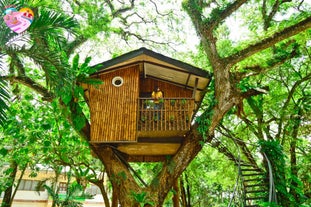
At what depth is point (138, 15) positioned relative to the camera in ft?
42.4

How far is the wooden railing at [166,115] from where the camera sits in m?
7.58

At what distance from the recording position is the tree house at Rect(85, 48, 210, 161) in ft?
25.0

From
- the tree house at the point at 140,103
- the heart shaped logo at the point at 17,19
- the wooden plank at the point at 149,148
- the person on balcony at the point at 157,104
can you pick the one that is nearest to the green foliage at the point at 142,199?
the tree house at the point at 140,103

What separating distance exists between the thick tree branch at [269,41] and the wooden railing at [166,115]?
190 centimetres

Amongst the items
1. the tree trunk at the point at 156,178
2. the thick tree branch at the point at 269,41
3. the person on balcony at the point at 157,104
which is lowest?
the tree trunk at the point at 156,178

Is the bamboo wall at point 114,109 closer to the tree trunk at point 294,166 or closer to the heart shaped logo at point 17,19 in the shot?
the heart shaped logo at point 17,19

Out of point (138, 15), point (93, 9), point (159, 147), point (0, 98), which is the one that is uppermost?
point (138, 15)

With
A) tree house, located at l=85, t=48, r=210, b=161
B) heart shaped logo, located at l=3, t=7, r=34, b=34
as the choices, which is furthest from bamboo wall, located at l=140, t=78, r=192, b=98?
heart shaped logo, located at l=3, t=7, r=34, b=34

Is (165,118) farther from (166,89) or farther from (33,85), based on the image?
(33,85)

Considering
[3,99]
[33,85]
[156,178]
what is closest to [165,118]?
[156,178]

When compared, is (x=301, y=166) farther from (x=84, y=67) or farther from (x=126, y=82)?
(x=84, y=67)

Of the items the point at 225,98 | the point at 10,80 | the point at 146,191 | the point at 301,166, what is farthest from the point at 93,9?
the point at 301,166

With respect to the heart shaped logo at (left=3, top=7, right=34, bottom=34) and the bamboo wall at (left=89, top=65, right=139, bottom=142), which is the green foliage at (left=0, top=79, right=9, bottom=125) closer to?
the heart shaped logo at (left=3, top=7, right=34, bottom=34)

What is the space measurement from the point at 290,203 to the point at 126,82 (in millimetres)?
6359
